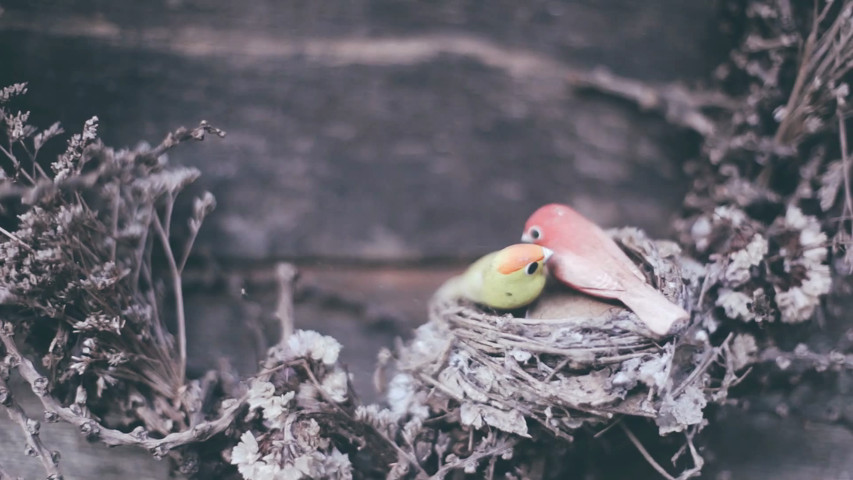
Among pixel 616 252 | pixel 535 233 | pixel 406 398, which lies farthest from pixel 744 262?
pixel 406 398

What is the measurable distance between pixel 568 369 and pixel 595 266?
0.15m

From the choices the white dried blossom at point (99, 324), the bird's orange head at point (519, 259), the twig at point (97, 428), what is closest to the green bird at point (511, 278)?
the bird's orange head at point (519, 259)

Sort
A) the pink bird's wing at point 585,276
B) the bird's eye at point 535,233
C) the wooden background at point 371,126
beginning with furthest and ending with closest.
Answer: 1. the wooden background at point 371,126
2. the bird's eye at point 535,233
3. the pink bird's wing at point 585,276

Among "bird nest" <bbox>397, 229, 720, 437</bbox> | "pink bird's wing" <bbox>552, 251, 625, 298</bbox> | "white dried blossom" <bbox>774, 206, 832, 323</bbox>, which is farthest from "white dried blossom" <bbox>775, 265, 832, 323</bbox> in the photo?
"pink bird's wing" <bbox>552, 251, 625, 298</bbox>

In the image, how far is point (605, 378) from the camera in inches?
29.9

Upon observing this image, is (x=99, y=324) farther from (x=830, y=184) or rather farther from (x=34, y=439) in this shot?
(x=830, y=184)

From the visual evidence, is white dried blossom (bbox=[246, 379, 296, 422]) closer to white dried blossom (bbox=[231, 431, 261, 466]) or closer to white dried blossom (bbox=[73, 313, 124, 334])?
white dried blossom (bbox=[231, 431, 261, 466])

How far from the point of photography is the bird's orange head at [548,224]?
923mm

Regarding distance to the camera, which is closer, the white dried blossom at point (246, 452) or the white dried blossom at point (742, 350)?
the white dried blossom at point (246, 452)

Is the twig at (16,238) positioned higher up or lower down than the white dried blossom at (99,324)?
higher up

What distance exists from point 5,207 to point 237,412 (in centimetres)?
36

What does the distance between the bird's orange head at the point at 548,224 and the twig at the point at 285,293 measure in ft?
1.17

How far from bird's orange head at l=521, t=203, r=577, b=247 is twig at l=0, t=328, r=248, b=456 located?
43 centimetres

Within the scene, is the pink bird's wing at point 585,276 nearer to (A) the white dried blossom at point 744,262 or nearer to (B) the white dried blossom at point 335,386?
(A) the white dried blossom at point 744,262
